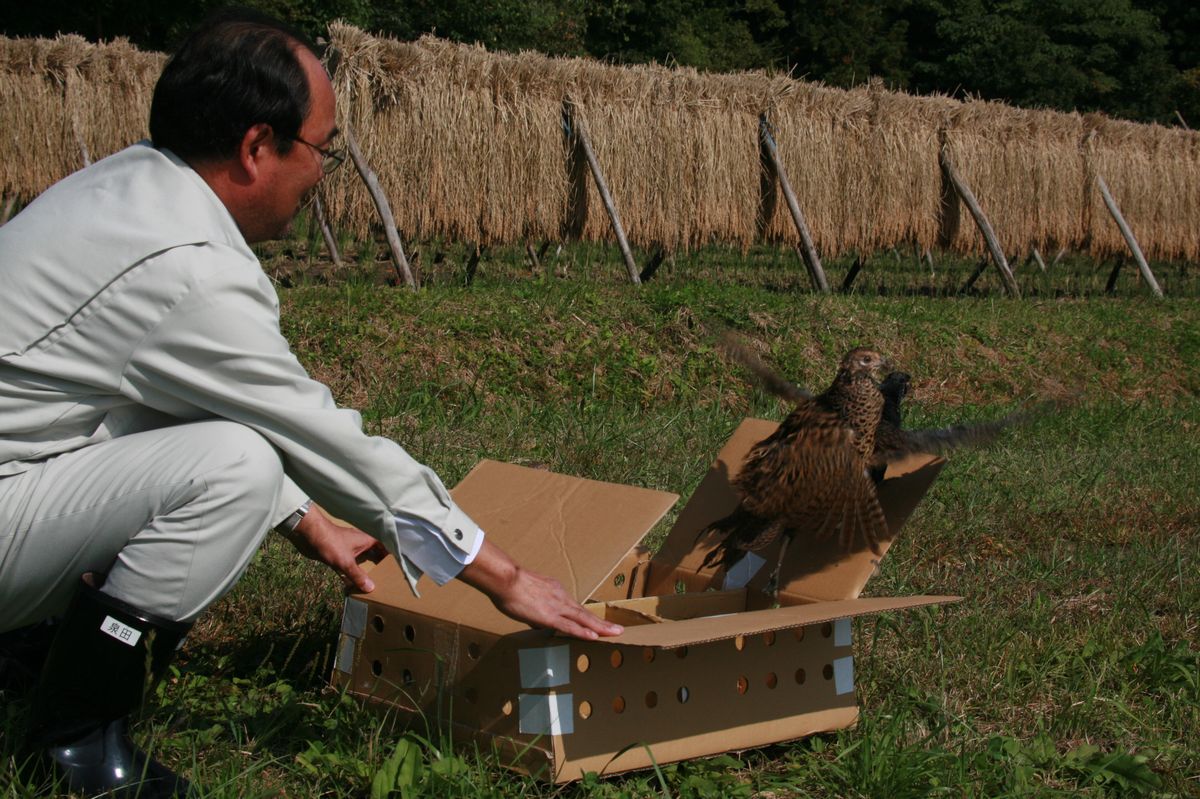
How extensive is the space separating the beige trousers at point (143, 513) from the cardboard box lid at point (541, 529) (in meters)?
0.64

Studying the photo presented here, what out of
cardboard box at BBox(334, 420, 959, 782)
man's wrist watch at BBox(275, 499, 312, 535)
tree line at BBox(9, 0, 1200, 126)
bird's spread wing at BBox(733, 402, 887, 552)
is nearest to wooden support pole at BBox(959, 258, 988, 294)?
bird's spread wing at BBox(733, 402, 887, 552)

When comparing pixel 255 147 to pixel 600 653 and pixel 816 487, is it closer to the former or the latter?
pixel 600 653

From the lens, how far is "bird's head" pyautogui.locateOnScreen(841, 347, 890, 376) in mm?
3670

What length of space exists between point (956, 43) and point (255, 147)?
130ft

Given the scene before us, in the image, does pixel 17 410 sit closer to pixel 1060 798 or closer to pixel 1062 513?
pixel 1060 798

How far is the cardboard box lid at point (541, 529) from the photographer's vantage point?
277 centimetres

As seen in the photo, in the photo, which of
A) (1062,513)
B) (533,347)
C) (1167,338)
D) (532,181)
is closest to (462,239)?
(532,181)

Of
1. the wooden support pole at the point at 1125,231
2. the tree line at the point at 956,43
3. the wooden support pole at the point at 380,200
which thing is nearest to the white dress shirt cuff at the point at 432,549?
the wooden support pole at the point at 380,200

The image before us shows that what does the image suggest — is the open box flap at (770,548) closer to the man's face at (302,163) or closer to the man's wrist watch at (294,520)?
the man's wrist watch at (294,520)

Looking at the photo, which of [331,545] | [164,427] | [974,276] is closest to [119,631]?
[164,427]

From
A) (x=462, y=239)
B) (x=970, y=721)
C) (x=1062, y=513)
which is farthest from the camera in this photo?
(x=462, y=239)

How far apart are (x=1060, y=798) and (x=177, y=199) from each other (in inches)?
91.3

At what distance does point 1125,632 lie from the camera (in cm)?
377

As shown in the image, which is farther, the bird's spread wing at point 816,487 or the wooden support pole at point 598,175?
the wooden support pole at point 598,175
